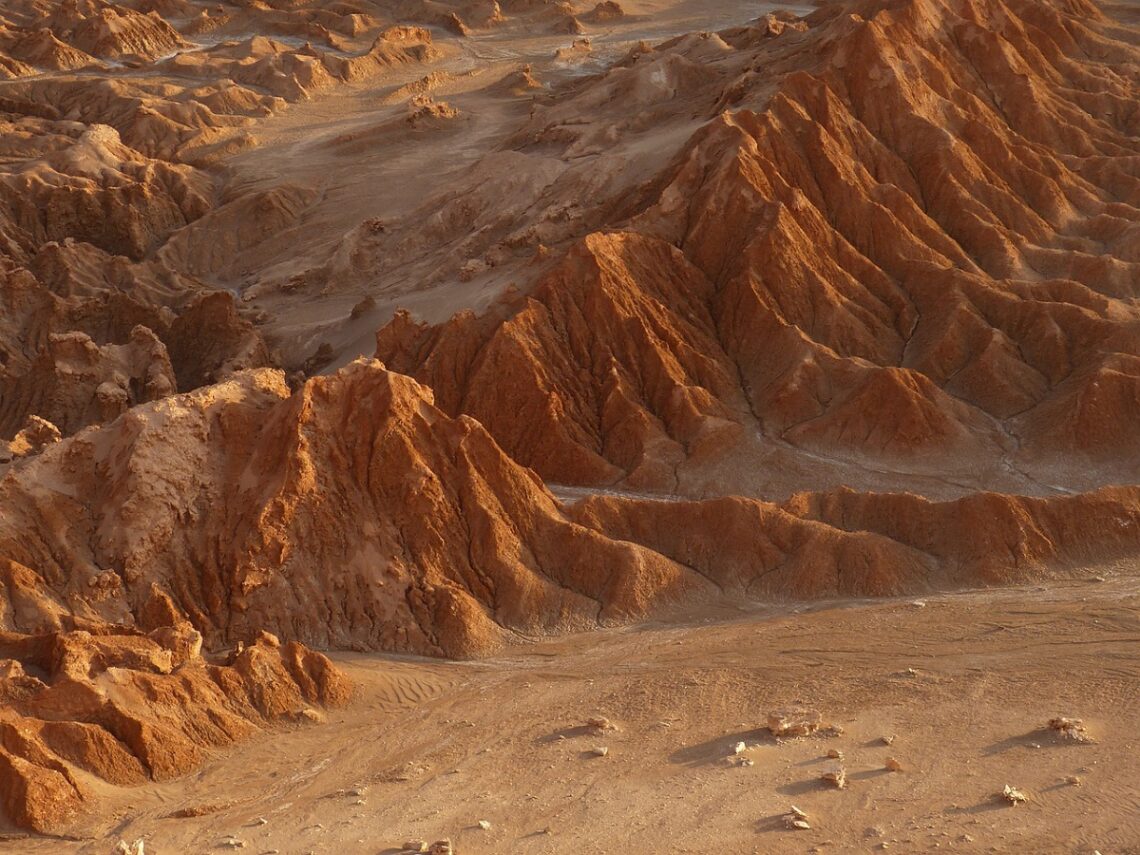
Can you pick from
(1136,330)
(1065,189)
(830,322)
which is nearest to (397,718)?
(830,322)

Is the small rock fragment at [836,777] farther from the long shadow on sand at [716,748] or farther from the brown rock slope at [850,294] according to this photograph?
the brown rock slope at [850,294]

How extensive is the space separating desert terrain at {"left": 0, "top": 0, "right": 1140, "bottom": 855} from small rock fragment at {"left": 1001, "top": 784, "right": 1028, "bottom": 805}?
17cm

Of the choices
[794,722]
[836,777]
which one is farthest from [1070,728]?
[794,722]

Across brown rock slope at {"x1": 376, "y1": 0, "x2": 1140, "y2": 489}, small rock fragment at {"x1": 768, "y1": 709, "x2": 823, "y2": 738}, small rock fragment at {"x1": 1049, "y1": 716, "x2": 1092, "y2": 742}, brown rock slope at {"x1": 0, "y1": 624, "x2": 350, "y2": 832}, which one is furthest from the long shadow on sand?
brown rock slope at {"x1": 376, "y1": 0, "x2": 1140, "y2": 489}

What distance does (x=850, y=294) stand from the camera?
137 ft

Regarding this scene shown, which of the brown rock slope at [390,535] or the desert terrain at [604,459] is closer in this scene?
the desert terrain at [604,459]

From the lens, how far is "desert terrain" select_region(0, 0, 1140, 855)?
22312mm

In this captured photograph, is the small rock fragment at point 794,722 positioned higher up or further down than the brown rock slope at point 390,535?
further down

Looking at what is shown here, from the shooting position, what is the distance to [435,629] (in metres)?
27.7

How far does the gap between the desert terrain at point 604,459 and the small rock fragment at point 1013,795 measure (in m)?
A: 0.17

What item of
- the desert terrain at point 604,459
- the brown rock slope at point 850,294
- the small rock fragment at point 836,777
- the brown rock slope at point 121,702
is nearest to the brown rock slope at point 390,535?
the desert terrain at point 604,459

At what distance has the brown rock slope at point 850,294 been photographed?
37750 mm

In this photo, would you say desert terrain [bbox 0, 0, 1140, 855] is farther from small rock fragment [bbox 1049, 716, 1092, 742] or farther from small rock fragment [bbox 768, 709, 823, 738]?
small rock fragment [bbox 768, 709, 823, 738]

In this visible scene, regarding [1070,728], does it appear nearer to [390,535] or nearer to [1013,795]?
[1013,795]
